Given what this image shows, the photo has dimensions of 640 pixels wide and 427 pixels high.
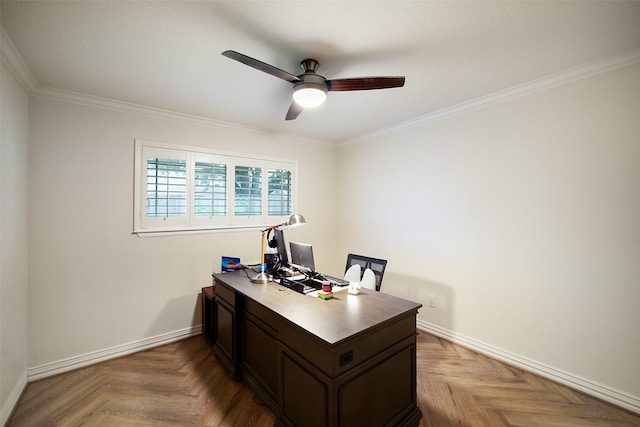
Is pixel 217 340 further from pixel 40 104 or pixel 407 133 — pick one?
pixel 407 133

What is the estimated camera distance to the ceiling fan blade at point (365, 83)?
176cm

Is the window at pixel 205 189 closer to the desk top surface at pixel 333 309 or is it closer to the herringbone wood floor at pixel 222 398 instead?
the desk top surface at pixel 333 309

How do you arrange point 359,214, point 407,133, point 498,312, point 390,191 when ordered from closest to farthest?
point 498,312 → point 407,133 → point 390,191 → point 359,214

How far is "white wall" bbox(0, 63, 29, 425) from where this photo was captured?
1.84 metres

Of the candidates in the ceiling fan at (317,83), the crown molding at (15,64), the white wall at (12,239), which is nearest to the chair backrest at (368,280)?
the ceiling fan at (317,83)

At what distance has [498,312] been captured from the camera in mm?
2586

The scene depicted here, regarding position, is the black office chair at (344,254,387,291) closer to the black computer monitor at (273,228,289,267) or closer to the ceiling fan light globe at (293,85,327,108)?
the black computer monitor at (273,228,289,267)

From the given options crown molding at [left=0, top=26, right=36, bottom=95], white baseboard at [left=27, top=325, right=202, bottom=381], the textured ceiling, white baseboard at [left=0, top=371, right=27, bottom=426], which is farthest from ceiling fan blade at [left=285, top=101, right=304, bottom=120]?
white baseboard at [left=0, top=371, right=27, bottom=426]

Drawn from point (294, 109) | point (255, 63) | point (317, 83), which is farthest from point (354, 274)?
point (255, 63)

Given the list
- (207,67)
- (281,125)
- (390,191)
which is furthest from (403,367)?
(281,125)

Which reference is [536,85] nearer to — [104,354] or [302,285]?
[302,285]

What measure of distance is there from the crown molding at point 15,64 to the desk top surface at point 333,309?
2204 mm

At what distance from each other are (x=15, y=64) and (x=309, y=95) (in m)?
2.11

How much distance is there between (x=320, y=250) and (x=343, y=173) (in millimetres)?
1302
